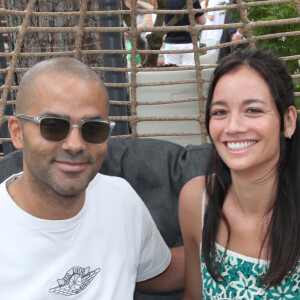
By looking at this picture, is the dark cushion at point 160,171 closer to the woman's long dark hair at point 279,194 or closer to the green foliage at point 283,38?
the woman's long dark hair at point 279,194

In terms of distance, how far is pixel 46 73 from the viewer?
151 cm

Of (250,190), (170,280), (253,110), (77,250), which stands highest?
(253,110)

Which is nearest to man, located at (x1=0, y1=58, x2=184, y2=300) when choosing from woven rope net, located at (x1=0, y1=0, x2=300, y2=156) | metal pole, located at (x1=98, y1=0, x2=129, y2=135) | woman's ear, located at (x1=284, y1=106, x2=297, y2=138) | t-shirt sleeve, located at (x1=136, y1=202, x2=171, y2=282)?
t-shirt sleeve, located at (x1=136, y1=202, x2=171, y2=282)

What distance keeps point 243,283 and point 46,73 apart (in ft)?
3.07

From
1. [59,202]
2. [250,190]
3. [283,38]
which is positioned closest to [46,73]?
[59,202]

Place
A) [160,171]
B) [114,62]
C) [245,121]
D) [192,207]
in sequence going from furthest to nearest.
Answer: [114,62], [160,171], [192,207], [245,121]

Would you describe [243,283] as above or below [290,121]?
below

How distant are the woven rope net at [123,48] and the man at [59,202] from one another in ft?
2.58

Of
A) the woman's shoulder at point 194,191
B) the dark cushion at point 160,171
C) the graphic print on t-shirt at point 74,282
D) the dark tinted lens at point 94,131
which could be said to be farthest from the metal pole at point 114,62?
the graphic print on t-shirt at point 74,282

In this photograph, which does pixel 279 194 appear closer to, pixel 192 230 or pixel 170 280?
pixel 192 230

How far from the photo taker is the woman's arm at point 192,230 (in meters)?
1.85

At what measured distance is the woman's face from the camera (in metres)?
1.55

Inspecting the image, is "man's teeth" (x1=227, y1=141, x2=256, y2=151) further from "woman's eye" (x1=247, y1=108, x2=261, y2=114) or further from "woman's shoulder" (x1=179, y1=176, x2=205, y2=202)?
"woman's shoulder" (x1=179, y1=176, x2=205, y2=202)

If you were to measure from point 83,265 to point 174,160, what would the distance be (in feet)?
2.82
